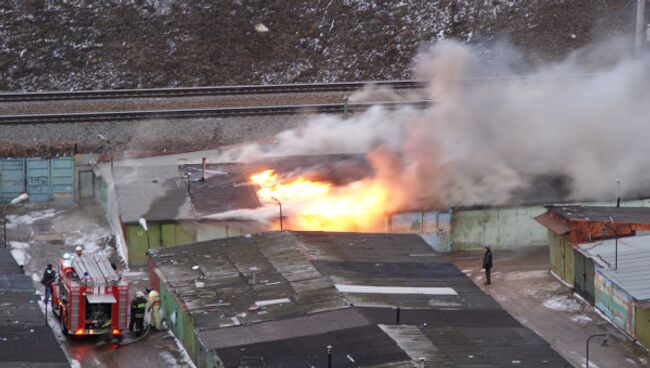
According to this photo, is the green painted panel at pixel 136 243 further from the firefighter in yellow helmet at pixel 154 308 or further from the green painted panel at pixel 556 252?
the green painted panel at pixel 556 252

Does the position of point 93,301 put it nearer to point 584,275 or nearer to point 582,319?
point 582,319

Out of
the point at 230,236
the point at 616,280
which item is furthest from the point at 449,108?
the point at 616,280

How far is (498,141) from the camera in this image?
122 feet

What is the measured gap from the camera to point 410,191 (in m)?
35.1

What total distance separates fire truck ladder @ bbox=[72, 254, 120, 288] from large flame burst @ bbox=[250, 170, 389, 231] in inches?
236

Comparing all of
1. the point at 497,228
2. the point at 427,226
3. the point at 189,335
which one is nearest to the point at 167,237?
the point at 427,226

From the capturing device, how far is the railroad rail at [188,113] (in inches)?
1671

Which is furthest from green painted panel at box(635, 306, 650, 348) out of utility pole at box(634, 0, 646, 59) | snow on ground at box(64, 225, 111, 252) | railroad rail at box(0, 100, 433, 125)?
railroad rail at box(0, 100, 433, 125)

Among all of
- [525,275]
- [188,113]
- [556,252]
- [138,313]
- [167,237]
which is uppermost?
[188,113]

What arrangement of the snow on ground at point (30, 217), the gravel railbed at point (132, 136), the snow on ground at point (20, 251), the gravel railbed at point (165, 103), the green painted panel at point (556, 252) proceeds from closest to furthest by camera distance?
1. the green painted panel at point (556, 252)
2. the snow on ground at point (20, 251)
3. the snow on ground at point (30, 217)
4. the gravel railbed at point (132, 136)
5. the gravel railbed at point (165, 103)

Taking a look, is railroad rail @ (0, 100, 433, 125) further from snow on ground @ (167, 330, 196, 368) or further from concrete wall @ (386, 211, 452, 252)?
snow on ground @ (167, 330, 196, 368)

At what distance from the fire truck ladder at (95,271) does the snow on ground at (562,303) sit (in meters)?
9.50

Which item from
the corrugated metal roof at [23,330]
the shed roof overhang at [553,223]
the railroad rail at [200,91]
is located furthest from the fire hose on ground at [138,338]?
the railroad rail at [200,91]

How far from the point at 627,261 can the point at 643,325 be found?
204cm
